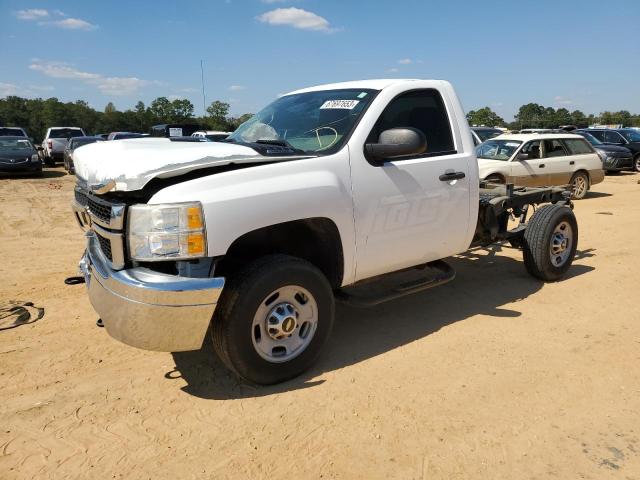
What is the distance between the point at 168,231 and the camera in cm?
276

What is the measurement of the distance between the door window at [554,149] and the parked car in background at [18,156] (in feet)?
53.8

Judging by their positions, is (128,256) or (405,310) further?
(405,310)

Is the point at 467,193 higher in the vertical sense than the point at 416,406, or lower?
higher

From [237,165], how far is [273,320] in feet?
3.38

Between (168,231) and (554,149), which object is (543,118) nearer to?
(554,149)

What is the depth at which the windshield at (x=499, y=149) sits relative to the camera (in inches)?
460

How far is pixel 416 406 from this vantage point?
121 inches

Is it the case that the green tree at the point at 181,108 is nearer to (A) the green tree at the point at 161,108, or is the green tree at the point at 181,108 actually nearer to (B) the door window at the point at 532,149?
(A) the green tree at the point at 161,108

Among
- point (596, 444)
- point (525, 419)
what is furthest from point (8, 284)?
point (596, 444)

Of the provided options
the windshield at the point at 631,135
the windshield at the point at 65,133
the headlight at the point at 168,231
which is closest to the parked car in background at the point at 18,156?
the windshield at the point at 65,133

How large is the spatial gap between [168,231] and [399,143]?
1.68m

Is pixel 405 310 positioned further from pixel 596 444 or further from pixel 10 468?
pixel 10 468

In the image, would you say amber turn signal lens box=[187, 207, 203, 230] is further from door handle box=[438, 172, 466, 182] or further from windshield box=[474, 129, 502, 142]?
windshield box=[474, 129, 502, 142]

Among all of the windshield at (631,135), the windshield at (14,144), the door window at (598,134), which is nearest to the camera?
the windshield at (14,144)
